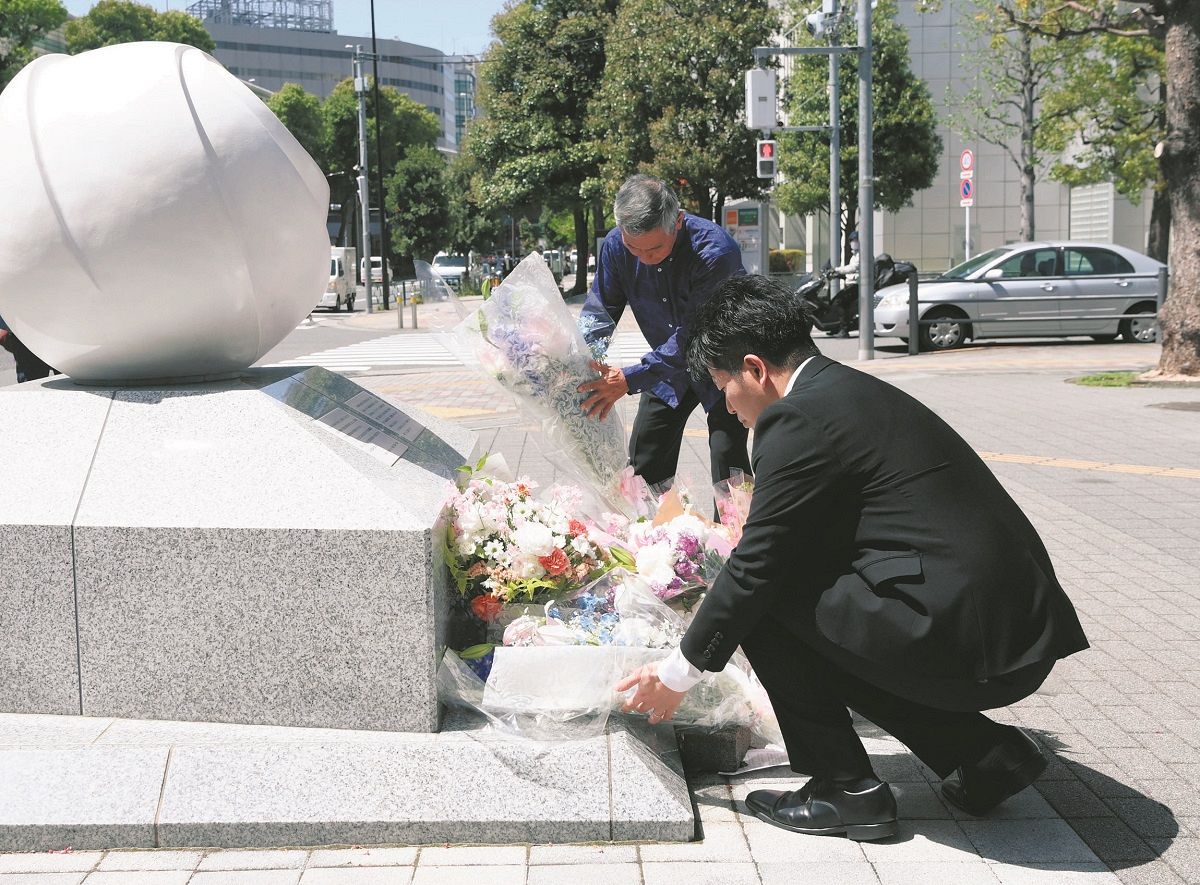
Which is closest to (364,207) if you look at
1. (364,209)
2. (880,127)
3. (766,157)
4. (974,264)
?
(364,209)

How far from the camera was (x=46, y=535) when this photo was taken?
3451 mm

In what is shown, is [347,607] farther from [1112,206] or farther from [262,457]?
[1112,206]

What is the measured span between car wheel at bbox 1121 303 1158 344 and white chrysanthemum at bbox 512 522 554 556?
16.2 meters

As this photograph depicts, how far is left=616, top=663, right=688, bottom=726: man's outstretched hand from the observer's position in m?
3.21

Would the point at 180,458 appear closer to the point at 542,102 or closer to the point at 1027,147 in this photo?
the point at 1027,147

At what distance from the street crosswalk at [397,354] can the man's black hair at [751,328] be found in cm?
1342

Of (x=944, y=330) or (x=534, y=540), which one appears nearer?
(x=534, y=540)

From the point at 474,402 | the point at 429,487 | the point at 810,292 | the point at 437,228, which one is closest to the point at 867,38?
the point at 810,292

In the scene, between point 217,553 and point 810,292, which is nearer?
point 217,553

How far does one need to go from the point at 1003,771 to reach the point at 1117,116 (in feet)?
79.8

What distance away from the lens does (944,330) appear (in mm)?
18219

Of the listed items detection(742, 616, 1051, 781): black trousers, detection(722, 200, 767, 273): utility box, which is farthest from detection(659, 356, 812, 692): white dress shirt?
detection(722, 200, 767, 273): utility box

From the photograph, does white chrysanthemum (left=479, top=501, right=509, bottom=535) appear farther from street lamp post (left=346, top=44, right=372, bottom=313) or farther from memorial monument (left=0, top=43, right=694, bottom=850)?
street lamp post (left=346, top=44, right=372, bottom=313)

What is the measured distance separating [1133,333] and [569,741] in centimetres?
1699
